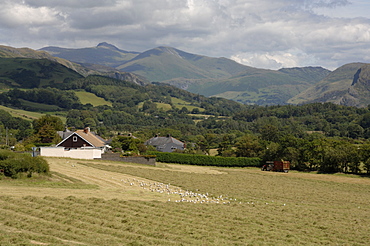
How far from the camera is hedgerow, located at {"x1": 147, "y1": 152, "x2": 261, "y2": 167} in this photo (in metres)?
80.6

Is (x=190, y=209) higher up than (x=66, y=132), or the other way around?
(x=66, y=132)

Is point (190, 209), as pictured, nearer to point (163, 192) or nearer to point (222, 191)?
point (163, 192)

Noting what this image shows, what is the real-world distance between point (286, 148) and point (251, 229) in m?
63.1

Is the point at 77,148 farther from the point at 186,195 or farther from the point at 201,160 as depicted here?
the point at 186,195

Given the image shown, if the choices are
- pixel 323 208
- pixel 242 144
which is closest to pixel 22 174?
pixel 323 208

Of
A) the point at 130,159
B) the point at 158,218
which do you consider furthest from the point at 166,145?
the point at 158,218

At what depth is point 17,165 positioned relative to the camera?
1299 inches

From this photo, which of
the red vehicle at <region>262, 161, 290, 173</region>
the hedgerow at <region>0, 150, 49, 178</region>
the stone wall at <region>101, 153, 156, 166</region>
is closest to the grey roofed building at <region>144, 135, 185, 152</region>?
the red vehicle at <region>262, 161, 290, 173</region>

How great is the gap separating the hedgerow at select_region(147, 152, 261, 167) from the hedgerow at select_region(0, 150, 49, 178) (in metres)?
45.9

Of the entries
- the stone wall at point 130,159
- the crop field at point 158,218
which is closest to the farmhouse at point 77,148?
the stone wall at point 130,159

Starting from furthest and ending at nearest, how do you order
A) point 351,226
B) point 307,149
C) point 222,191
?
point 307,149 → point 222,191 → point 351,226

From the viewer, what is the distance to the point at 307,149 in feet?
266

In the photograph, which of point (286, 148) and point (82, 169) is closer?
point (82, 169)

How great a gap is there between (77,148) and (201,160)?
986 inches
